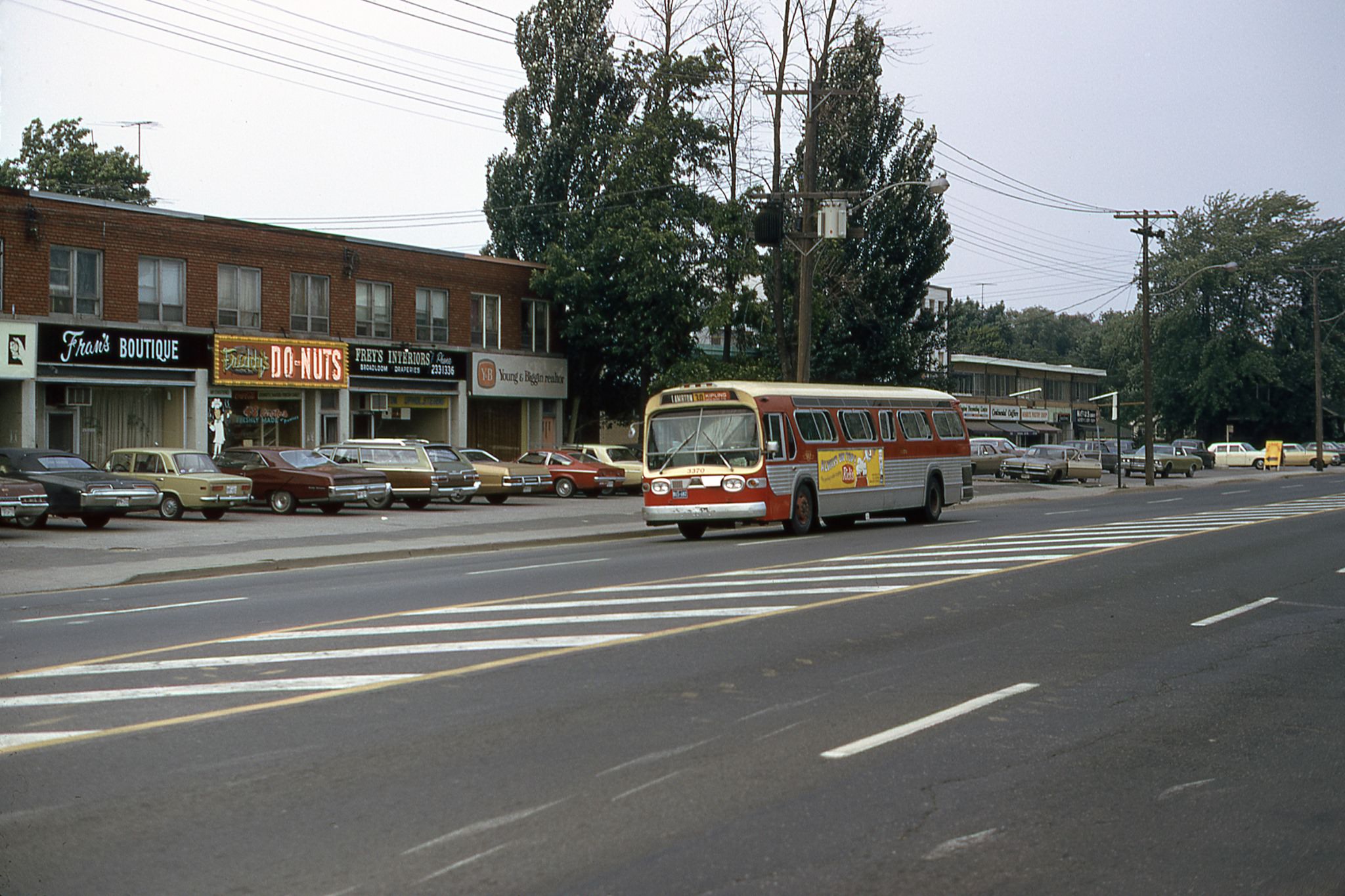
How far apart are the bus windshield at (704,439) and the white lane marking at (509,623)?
34.9ft

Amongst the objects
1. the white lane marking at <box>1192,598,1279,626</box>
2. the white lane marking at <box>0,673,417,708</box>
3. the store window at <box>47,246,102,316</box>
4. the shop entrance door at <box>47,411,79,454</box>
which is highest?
the store window at <box>47,246,102,316</box>

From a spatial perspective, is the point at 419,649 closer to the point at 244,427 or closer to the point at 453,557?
the point at 453,557

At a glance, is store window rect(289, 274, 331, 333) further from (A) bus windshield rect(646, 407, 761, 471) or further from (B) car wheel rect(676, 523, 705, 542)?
(B) car wheel rect(676, 523, 705, 542)

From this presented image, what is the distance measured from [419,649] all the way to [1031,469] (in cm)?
4521

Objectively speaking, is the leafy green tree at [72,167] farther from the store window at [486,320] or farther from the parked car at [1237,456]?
the parked car at [1237,456]

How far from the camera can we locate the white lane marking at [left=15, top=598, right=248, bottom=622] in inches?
493

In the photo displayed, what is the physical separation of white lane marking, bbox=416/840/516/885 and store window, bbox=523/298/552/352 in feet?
145

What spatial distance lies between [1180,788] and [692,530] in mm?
17987

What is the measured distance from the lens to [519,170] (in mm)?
51594

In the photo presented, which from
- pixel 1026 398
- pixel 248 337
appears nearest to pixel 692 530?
pixel 248 337

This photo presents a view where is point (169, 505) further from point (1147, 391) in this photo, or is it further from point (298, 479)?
point (1147, 391)

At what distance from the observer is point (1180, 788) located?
20.9 feet

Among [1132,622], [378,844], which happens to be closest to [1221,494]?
[1132,622]

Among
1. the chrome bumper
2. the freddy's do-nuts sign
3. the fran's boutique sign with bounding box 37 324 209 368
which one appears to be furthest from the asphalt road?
the freddy's do-nuts sign
